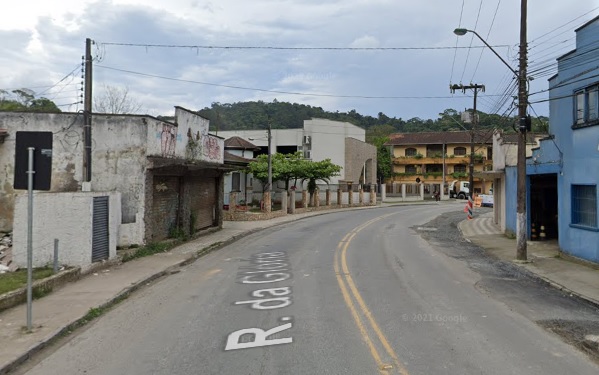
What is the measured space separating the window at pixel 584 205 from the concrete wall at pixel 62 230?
13370 millimetres

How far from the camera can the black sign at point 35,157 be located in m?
7.45

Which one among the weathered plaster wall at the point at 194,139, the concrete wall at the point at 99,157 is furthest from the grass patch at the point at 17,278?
the weathered plaster wall at the point at 194,139

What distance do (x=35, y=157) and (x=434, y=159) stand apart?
7347 cm

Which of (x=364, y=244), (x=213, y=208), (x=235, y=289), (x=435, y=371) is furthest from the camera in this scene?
(x=213, y=208)

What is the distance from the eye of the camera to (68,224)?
1192cm

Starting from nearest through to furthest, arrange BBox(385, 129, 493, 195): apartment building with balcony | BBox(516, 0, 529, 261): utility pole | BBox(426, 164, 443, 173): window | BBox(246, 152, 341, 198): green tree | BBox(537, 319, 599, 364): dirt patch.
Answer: BBox(537, 319, 599, 364): dirt patch, BBox(516, 0, 529, 261): utility pole, BBox(246, 152, 341, 198): green tree, BBox(385, 129, 493, 195): apartment building with balcony, BBox(426, 164, 443, 173): window

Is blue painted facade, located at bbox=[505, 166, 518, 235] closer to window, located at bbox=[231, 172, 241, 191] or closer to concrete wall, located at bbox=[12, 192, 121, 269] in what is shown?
concrete wall, located at bbox=[12, 192, 121, 269]

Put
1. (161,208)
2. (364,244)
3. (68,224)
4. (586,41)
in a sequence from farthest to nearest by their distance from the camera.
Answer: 1. (364,244)
2. (161,208)
3. (586,41)
4. (68,224)

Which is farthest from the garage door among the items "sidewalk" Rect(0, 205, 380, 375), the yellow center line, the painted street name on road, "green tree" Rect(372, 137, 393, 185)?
"green tree" Rect(372, 137, 393, 185)

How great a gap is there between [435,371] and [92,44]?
14028mm

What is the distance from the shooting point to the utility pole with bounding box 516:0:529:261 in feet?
50.2

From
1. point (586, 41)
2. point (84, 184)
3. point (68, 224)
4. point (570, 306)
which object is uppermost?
point (586, 41)

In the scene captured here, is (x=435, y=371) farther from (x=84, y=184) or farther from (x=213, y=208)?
(x=213, y=208)

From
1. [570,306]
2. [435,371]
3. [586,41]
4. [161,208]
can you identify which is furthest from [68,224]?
[586,41]
